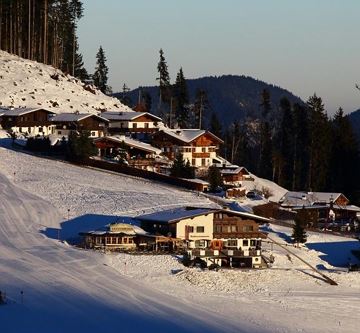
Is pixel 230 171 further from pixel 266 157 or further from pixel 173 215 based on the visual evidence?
pixel 173 215

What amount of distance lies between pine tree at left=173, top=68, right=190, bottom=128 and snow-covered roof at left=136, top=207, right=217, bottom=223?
52255mm

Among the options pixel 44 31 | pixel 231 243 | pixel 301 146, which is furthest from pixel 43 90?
pixel 231 243

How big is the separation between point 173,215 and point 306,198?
27.0m

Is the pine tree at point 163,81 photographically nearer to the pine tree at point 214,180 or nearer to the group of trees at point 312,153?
the group of trees at point 312,153

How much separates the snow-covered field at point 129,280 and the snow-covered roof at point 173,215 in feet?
10.6

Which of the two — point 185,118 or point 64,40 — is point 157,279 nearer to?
point 185,118

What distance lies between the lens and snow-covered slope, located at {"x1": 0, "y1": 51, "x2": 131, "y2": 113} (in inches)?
3863

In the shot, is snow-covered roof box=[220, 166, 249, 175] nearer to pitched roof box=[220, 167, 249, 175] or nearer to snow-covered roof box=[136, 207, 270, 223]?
pitched roof box=[220, 167, 249, 175]

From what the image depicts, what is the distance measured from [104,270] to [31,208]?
51.6 ft

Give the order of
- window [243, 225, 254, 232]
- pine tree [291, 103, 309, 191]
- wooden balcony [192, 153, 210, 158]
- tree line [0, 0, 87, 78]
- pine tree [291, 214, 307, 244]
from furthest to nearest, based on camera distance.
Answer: tree line [0, 0, 87, 78] → pine tree [291, 103, 309, 191] → wooden balcony [192, 153, 210, 158] → pine tree [291, 214, 307, 244] → window [243, 225, 254, 232]

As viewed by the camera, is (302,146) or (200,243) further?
(302,146)

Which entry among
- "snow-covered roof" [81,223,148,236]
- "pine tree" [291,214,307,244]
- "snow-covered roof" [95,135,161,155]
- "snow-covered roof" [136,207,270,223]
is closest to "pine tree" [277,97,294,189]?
"snow-covered roof" [95,135,161,155]

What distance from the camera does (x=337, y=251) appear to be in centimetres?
6322

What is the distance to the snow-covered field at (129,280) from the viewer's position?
38.8 metres
